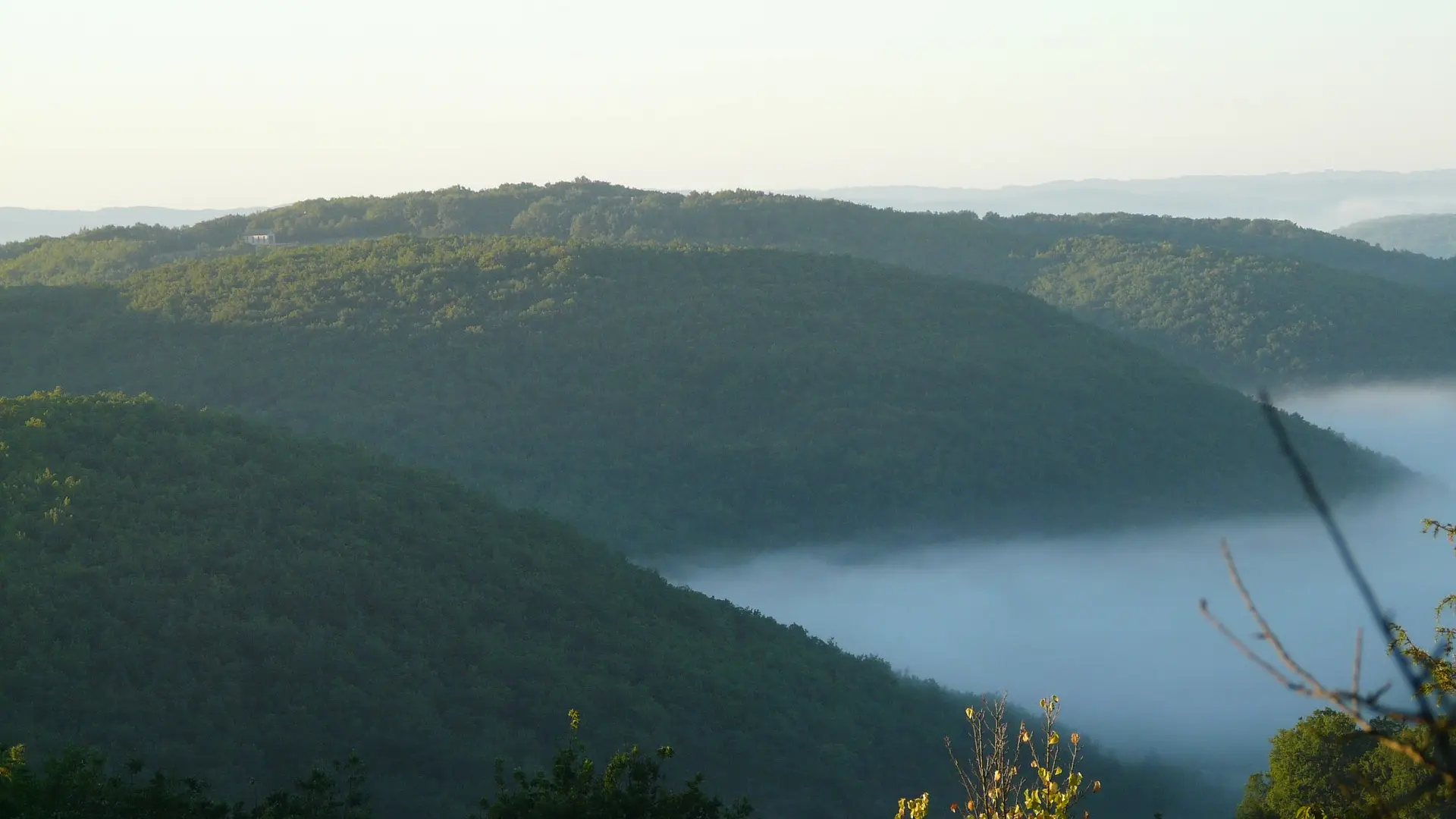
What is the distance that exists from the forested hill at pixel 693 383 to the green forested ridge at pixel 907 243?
30653 millimetres

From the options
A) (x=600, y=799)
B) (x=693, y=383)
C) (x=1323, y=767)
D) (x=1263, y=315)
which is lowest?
(x=1263, y=315)

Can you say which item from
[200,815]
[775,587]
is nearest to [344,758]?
[200,815]

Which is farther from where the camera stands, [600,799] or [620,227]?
[620,227]

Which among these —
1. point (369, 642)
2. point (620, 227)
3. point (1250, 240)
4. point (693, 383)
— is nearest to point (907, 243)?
point (620, 227)

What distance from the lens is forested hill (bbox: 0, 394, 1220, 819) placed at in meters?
27.9

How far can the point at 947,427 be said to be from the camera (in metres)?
95.6

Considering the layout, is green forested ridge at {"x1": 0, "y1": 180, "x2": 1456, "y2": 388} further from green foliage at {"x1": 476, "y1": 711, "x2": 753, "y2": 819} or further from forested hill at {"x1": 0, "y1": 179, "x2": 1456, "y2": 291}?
green foliage at {"x1": 476, "y1": 711, "x2": 753, "y2": 819}

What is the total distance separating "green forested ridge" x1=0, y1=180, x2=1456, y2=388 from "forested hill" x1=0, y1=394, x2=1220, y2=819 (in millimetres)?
89807

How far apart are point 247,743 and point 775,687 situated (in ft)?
58.8

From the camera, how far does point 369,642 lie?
3428 centimetres

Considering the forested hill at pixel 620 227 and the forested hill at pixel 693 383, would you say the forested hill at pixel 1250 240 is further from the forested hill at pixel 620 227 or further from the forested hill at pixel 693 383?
the forested hill at pixel 693 383

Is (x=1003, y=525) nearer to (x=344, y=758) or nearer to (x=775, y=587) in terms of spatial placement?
(x=775, y=587)

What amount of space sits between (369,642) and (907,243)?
129511 millimetres

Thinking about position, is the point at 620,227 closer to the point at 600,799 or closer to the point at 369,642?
the point at 369,642
